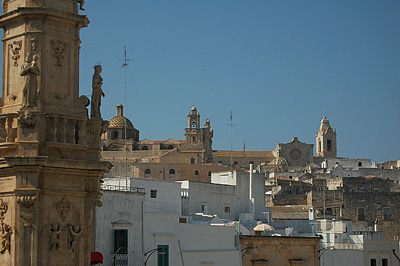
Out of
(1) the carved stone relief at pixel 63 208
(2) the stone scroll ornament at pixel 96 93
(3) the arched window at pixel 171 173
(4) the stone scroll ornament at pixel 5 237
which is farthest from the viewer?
(3) the arched window at pixel 171 173

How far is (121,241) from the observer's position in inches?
923

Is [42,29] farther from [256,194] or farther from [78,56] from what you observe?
[256,194]

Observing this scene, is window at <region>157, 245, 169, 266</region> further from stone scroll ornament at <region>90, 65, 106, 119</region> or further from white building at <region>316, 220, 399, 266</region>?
stone scroll ornament at <region>90, 65, 106, 119</region>

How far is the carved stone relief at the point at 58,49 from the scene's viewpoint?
551 inches

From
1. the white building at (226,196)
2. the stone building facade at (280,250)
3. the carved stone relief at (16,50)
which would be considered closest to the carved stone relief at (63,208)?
the carved stone relief at (16,50)

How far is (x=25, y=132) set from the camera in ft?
44.7

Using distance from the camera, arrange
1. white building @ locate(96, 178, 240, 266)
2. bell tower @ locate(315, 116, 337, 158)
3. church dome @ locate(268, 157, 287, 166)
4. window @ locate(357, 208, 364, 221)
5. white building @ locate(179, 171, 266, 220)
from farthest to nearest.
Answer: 1. bell tower @ locate(315, 116, 337, 158)
2. church dome @ locate(268, 157, 287, 166)
3. window @ locate(357, 208, 364, 221)
4. white building @ locate(179, 171, 266, 220)
5. white building @ locate(96, 178, 240, 266)

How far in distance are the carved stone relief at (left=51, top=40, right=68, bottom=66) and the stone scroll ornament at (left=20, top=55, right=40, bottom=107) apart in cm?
46

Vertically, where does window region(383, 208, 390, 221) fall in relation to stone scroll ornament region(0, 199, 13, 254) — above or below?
above

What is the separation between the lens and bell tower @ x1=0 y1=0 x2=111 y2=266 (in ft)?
44.0

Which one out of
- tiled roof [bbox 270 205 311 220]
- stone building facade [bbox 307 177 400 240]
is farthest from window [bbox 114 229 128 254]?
stone building facade [bbox 307 177 400 240]

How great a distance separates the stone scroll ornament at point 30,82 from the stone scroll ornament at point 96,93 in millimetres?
1267

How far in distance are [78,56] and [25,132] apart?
1776 millimetres

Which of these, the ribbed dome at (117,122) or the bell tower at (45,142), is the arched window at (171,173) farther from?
the bell tower at (45,142)
